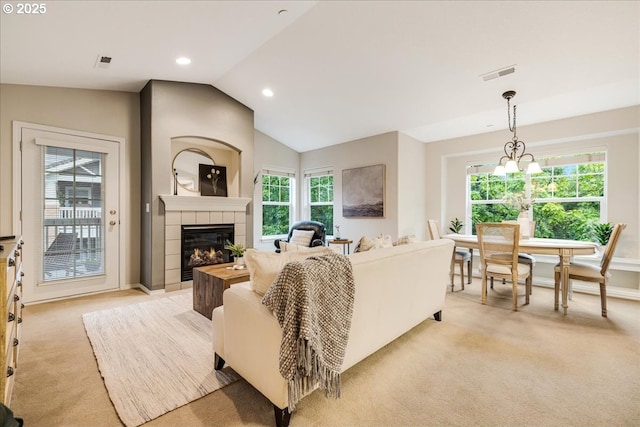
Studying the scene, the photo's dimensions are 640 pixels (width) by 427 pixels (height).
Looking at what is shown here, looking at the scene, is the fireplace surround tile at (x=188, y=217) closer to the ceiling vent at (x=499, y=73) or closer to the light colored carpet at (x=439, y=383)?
the light colored carpet at (x=439, y=383)

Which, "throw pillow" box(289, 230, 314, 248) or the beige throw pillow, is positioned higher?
the beige throw pillow

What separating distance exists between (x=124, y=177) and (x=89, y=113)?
2.90ft

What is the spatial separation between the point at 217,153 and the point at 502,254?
4.35 meters

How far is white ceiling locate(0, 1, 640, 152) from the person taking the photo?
2.43 meters

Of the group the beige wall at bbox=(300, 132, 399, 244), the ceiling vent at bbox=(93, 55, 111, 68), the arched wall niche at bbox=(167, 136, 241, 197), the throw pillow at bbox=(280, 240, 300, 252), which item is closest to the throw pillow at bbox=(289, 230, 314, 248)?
the beige wall at bbox=(300, 132, 399, 244)

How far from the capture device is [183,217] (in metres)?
4.07

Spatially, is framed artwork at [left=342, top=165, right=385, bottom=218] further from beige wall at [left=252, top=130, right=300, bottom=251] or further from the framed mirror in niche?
the framed mirror in niche

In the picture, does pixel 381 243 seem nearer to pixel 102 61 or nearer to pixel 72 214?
pixel 102 61

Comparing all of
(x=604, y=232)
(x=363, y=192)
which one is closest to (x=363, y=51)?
(x=363, y=192)

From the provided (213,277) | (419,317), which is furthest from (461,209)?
(213,277)

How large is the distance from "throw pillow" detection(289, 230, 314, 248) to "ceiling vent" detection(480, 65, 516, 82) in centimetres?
330

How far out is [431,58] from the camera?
311 cm

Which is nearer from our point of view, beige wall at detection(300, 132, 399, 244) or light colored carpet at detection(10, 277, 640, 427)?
light colored carpet at detection(10, 277, 640, 427)

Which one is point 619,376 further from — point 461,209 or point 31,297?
point 31,297
